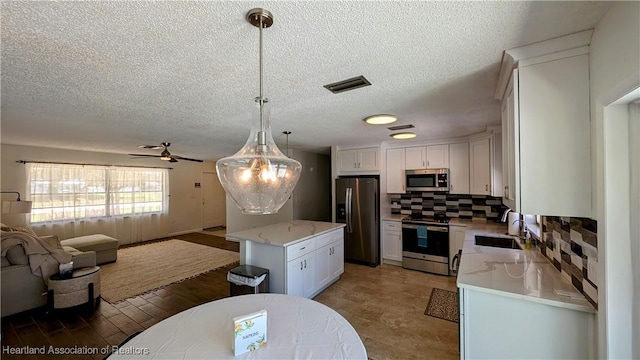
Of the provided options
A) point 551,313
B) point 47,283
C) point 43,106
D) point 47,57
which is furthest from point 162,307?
point 551,313

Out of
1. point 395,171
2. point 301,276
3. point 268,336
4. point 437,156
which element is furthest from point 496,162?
point 268,336

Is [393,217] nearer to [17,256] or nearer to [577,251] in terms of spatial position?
[577,251]

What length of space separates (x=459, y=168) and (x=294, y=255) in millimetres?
3023

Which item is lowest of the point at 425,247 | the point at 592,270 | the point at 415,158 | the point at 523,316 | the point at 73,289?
the point at 73,289

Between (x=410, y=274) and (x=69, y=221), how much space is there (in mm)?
6882

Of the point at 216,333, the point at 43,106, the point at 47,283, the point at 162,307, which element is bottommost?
the point at 162,307

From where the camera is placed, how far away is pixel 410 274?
3994 mm

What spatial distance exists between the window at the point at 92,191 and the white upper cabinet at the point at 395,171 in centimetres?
601

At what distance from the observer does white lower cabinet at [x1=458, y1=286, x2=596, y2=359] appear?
1.42m

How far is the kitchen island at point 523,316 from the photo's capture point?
1.42m

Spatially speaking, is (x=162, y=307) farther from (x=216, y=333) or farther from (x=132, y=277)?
(x=216, y=333)

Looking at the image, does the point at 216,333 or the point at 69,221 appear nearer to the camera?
the point at 216,333

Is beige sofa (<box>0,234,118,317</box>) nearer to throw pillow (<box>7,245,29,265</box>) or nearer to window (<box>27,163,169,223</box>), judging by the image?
throw pillow (<box>7,245,29,265</box>)

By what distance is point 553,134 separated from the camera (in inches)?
54.5
